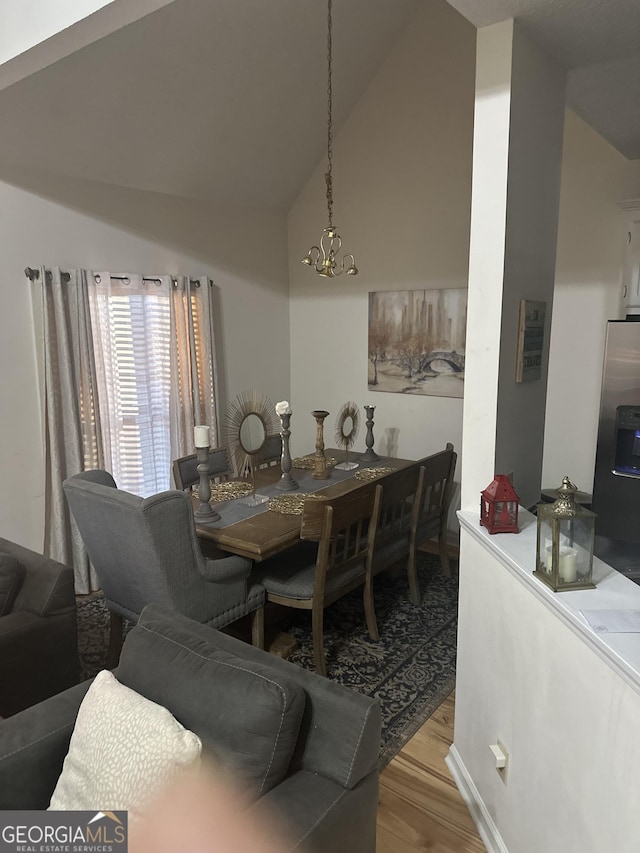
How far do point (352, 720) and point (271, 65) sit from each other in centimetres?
368

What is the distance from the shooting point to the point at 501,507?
6.03 feet

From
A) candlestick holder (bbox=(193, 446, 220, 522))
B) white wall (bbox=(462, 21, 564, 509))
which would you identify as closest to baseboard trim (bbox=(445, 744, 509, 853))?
white wall (bbox=(462, 21, 564, 509))

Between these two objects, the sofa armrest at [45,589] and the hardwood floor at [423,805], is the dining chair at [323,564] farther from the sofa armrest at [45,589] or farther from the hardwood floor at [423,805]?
the sofa armrest at [45,589]

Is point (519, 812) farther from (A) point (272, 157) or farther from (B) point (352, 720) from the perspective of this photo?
(A) point (272, 157)

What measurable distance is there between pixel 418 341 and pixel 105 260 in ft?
7.43

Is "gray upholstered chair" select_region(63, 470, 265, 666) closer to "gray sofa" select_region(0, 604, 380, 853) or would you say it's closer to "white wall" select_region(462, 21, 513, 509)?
"gray sofa" select_region(0, 604, 380, 853)

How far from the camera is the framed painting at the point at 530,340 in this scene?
201 centimetres

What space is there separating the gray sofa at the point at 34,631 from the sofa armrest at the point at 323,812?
1.46 meters

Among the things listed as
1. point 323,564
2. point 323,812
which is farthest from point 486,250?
point 323,812

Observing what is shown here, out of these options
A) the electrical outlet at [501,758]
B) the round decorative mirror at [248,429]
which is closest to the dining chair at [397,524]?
the round decorative mirror at [248,429]

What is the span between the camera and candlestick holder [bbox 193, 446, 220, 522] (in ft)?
9.52

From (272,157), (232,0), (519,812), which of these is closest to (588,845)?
(519,812)

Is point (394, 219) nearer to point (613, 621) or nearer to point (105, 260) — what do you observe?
point (105, 260)

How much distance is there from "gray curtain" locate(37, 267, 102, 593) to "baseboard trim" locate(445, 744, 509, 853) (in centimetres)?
254
